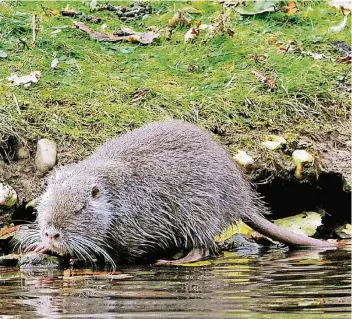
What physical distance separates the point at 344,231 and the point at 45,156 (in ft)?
7.25

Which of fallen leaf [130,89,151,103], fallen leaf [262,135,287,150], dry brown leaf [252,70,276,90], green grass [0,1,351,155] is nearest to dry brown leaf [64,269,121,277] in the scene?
green grass [0,1,351,155]

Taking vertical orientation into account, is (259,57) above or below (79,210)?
above

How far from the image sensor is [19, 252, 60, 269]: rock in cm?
477

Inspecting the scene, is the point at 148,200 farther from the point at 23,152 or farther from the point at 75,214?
the point at 23,152

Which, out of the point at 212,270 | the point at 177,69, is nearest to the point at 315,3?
the point at 177,69

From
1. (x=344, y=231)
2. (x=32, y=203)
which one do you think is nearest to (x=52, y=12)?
(x=32, y=203)

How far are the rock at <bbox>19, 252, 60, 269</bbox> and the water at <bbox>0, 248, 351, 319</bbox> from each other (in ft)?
0.56

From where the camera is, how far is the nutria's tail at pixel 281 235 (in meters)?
5.56

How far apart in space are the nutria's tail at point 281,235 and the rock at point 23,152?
1.55 m

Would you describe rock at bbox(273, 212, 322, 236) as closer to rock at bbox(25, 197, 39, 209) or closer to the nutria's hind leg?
the nutria's hind leg

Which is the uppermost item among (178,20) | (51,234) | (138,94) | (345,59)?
(178,20)

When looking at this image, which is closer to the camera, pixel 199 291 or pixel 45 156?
pixel 199 291

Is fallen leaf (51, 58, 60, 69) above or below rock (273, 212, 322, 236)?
above

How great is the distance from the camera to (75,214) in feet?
15.9
